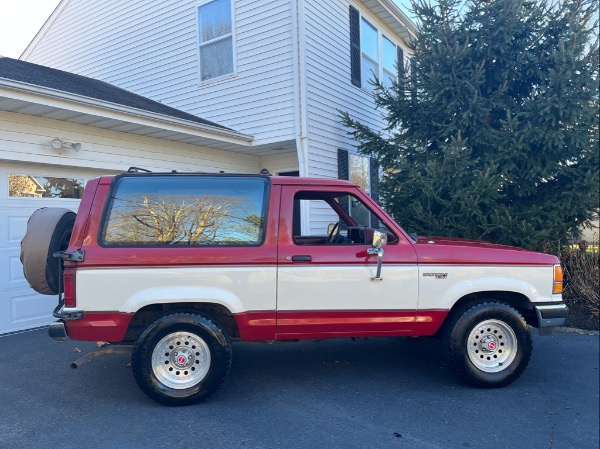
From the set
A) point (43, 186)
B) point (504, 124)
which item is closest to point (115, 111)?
point (43, 186)

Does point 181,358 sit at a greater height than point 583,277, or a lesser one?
lesser

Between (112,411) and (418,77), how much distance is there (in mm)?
6799

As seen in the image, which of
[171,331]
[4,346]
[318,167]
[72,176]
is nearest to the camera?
[171,331]

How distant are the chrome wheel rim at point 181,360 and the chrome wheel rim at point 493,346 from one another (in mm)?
2516

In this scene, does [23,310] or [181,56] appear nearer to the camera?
[23,310]

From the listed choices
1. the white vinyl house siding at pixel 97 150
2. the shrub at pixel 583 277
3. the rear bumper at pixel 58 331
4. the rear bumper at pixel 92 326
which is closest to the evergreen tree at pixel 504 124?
the shrub at pixel 583 277

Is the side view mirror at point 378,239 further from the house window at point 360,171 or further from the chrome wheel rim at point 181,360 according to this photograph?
the house window at point 360,171

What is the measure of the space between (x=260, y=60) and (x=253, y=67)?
21cm

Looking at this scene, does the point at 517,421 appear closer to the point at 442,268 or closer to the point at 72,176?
the point at 442,268

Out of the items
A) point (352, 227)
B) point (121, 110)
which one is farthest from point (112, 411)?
point (121, 110)

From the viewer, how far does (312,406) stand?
13.2 feet

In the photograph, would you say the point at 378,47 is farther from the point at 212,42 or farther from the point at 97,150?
the point at 97,150

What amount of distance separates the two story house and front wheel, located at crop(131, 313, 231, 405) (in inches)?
164

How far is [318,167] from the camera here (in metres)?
8.82
